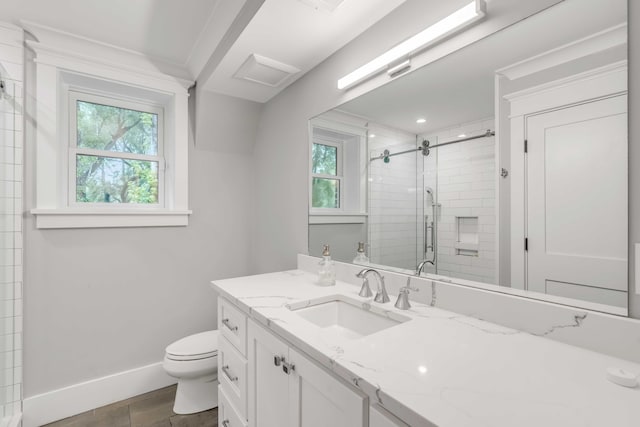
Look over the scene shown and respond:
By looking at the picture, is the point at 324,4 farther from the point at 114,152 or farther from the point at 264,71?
the point at 114,152

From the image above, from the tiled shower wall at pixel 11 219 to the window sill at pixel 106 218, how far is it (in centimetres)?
13

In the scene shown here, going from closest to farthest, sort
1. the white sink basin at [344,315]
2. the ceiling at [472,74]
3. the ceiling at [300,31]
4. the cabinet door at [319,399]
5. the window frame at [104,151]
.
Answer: the cabinet door at [319,399] → the ceiling at [472,74] → the white sink basin at [344,315] → the ceiling at [300,31] → the window frame at [104,151]

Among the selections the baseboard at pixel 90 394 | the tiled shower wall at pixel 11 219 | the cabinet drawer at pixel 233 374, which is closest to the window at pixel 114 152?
the tiled shower wall at pixel 11 219

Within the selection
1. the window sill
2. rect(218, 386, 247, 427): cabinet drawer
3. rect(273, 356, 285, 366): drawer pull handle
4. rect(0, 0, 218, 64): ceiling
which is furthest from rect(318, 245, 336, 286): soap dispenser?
rect(0, 0, 218, 64): ceiling

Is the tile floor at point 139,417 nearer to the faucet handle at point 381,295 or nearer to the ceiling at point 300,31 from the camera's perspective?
the faucet handle at point 381,295

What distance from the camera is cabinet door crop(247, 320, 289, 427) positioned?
1010 mm

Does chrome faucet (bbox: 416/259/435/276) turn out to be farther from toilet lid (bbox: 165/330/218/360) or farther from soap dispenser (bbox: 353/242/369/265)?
toilet lid (bbox: 165/330/218/360)

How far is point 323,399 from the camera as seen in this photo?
825 millimetres

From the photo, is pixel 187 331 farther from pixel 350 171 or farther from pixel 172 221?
pixel 350 171

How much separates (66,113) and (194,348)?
5.95 feet

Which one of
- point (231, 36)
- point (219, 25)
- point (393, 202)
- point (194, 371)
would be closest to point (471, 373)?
point (393, 202)

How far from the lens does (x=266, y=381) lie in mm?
1108

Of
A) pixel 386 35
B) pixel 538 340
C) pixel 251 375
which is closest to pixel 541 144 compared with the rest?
pixel 538 340

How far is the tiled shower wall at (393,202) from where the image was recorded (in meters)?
1.35
